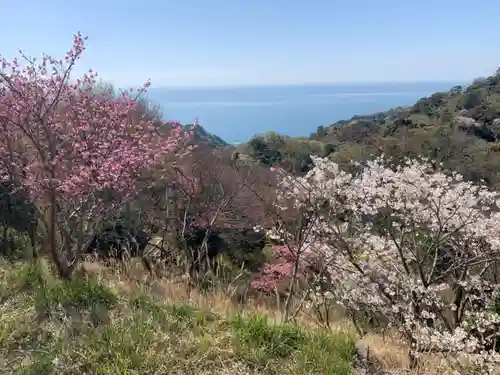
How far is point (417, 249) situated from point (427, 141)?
3043 centimetres

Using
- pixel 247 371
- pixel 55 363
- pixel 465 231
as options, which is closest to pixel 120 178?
pixel 55 363

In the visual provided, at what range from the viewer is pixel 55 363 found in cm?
262

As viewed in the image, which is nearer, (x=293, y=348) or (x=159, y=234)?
(x=293, y=348)

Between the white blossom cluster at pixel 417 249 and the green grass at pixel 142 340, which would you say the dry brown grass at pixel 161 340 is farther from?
the white blossom cluster at pixel 417 249

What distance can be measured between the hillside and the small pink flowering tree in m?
18.7

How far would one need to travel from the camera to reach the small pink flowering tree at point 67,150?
3.90 meters

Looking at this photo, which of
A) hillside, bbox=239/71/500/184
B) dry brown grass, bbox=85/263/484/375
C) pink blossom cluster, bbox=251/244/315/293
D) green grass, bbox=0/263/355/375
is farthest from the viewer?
hillside, bbox=239/71/500/184

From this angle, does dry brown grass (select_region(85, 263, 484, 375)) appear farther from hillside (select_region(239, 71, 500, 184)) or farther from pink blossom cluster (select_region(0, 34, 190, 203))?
hillside (select_region(239, 71, 500, 184))

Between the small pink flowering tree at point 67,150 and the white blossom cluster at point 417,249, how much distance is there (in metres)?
3.80

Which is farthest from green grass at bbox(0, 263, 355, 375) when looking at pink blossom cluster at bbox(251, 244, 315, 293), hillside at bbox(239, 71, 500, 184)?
hillside at bbox(239, 71, 500, 184)

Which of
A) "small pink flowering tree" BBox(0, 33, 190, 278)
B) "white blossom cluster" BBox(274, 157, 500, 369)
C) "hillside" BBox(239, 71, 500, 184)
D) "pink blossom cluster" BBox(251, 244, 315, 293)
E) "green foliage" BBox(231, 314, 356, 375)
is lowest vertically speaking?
"pink blossom cluster" BBox(251, 244, 315, 293)

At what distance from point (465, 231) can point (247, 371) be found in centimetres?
548

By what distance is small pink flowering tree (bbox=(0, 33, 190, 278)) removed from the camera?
3.90 metres

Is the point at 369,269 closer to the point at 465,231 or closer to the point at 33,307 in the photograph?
the point at 465,231
